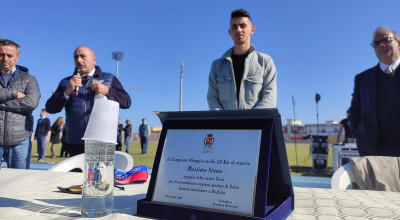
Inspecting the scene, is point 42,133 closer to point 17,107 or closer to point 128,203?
point 17,107

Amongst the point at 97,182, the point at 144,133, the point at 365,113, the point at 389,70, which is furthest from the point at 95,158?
the point at 144,133

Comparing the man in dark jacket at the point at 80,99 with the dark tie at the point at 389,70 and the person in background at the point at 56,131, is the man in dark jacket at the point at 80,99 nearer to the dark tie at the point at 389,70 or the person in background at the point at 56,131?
the dark tie at the point at 389,70

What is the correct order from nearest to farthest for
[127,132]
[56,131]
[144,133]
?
[56,131], [144,133], [127,132]

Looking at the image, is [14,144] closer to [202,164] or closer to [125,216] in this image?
[125,216]

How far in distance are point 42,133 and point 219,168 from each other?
1041 cm

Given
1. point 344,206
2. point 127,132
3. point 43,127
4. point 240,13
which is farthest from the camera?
point 127,132

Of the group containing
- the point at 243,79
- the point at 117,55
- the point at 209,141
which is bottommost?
the point at 209,141

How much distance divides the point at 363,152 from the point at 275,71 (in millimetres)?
977

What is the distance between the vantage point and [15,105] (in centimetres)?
221

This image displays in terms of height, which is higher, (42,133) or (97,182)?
(97,182)

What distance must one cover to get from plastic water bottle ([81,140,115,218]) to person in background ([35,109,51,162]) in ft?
31.5

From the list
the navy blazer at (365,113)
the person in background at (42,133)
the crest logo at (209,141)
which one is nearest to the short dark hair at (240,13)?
the navy blazer at (365,113)

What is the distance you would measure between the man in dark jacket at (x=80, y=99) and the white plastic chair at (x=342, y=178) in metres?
1.67

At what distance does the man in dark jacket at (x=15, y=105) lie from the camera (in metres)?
2.20
